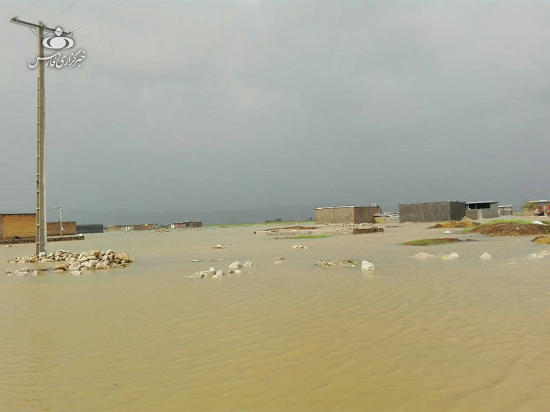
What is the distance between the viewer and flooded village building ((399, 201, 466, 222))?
52.8 m

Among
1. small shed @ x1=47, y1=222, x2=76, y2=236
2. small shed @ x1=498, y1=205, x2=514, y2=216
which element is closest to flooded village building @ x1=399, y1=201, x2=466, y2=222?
small shed @ x1=498, y1=205, x2=514, y2=216

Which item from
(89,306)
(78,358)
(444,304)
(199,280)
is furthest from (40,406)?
(199,280)

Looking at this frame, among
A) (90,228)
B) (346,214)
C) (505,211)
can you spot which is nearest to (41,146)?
(346,214)

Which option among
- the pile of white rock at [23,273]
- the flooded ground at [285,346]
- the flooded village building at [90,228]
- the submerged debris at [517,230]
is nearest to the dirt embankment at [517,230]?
the submerged debris at [517,230]

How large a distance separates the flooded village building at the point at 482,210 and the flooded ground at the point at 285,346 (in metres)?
49.3

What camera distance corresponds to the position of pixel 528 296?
7.22 meters

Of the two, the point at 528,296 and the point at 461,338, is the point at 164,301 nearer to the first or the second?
the point at 461,338

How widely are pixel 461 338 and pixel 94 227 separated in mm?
92394

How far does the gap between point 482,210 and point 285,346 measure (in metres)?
57.2

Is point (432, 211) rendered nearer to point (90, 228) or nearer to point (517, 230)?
point (517, 230)

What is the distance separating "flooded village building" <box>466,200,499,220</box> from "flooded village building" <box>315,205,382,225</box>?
13.5 metres

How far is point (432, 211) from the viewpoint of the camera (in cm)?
5466

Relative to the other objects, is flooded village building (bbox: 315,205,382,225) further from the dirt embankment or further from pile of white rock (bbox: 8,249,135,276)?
pile of white rock (bbox: 8,249,135,276)

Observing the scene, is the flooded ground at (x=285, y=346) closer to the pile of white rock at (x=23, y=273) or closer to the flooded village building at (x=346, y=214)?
the pile of white rock at (x=23, y=273)
